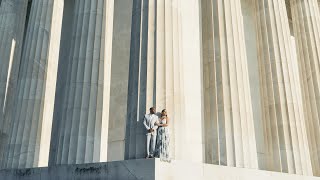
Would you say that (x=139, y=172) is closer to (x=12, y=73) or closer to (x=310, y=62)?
(x=12, y=73)

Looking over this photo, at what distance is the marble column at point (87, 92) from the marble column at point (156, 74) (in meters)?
7.44

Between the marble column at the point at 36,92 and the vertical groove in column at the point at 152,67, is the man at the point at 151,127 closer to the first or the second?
the vertical groove in column at the point at 152,67

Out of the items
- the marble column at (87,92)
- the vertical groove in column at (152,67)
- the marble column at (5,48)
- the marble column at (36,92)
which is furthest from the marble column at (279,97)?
the marble column at (5,48)

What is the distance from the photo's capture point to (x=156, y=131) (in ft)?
74.1

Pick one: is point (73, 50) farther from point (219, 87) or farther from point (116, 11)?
point (219, 87)

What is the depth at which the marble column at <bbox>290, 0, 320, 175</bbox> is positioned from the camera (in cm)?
3989

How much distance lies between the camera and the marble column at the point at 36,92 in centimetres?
3456

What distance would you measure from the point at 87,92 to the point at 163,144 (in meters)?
13.5

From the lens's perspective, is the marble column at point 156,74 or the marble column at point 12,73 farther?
the marble column at point 12,73

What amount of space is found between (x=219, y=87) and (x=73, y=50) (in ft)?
48.1

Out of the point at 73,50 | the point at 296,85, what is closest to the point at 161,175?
the point at 73,50

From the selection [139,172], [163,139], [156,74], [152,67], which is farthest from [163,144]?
[152,67]

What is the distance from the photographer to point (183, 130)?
24656 millimetres

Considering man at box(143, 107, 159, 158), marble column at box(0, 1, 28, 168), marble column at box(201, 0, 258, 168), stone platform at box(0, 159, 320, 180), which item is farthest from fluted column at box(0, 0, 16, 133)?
man at box(143, 107, 159, 158)
